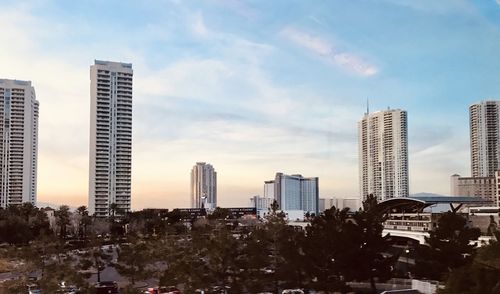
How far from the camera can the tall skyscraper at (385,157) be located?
272 feet

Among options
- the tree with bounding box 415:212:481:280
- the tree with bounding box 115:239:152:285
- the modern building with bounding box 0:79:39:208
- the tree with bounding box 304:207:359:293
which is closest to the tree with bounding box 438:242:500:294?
the tree with bounding box 304:207:359:293

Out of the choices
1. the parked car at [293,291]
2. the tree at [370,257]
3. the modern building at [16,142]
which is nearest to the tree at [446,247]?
the tree at [370,257]

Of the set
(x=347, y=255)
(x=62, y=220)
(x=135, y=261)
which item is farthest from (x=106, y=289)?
(x=62, y=220)

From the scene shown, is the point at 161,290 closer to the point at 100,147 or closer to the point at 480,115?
the point at 100,147

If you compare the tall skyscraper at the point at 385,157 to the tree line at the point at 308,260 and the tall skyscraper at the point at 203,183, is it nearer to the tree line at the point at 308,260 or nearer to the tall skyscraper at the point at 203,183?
the tall skyscraper at the point at 203,183

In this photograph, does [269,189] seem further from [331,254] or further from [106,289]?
[331,254]

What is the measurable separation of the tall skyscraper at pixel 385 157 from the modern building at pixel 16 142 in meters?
46.6

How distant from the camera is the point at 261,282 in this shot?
20.2m

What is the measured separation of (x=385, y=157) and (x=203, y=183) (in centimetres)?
4384

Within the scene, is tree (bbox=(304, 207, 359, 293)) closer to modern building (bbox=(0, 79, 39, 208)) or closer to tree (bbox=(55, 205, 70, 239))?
tree (bbox=(55, 205, 70, 239))

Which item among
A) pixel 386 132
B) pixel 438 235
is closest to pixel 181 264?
pixel 438 235

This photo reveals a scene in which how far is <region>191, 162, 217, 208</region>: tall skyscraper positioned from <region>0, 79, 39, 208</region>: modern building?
148 feet

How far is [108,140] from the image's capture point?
74.8 metres

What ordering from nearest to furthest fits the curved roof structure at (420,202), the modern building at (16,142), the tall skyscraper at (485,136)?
the curved roof structure at (420,202) < the modern building at (16,142) < the tall skyscraper at (485,136)
